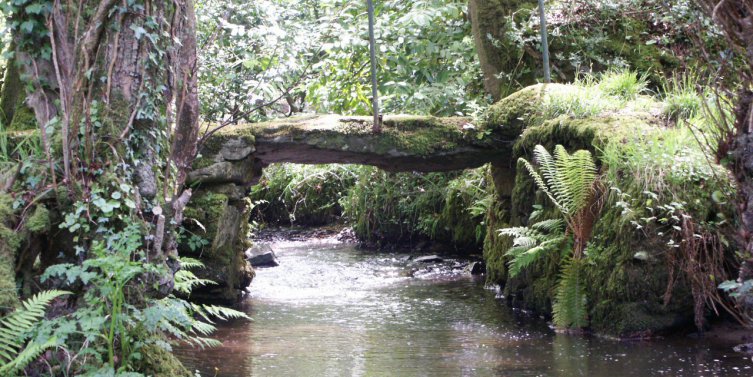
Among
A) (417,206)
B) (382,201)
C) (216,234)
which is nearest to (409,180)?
(382,201)

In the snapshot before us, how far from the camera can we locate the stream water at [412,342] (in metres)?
6.17

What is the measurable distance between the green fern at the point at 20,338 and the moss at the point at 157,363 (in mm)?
510

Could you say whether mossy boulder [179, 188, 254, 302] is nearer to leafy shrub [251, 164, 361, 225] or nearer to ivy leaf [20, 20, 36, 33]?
ivy leaf [20, 20, 36, 33]

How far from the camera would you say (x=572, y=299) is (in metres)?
7.48

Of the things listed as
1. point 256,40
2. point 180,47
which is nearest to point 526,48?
point 256,40

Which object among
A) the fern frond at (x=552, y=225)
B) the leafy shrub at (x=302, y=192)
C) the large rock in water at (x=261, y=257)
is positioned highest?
the leafy shrub at (x=302, y=192)

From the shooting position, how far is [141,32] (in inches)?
175

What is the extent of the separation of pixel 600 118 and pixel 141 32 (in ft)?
17.1

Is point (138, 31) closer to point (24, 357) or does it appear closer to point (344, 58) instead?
point (24, 357)

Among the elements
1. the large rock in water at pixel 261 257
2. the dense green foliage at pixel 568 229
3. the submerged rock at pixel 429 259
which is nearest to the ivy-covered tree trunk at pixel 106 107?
the dense green foliage at pixel 568 229

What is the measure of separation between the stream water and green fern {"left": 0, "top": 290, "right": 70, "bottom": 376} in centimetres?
260

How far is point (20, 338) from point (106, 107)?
1356mm

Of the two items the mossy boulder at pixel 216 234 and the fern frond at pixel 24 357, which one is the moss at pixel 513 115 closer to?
the mossy boulder at pixel 216 234

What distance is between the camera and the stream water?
617 centimetres
